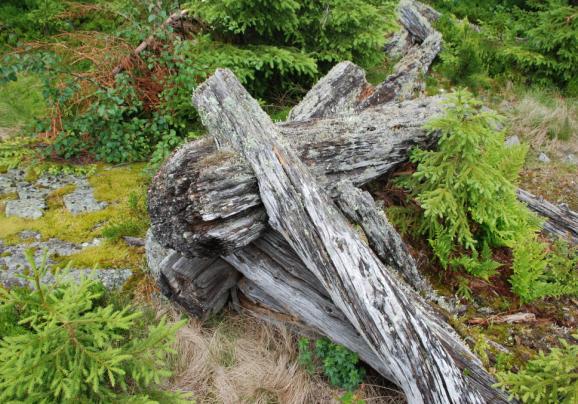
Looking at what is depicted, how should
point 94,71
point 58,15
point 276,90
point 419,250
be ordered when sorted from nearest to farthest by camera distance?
1. point 419,250
2. point 94,71
3. point 276,90
4. point 58,15

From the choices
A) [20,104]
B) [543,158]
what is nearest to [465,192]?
[543,158]

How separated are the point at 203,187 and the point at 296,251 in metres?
1.08

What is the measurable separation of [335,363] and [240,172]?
2.20 m

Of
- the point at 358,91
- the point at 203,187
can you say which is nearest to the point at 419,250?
the point at 203,187

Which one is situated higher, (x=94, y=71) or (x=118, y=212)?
(x=94, y=71)

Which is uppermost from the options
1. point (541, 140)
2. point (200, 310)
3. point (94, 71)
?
point (94, 71)

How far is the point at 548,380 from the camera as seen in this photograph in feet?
10.9

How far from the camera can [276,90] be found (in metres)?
7.83

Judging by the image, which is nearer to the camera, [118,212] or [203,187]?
[203,187]

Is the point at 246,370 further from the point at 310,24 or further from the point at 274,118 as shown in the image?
the point at 310,24

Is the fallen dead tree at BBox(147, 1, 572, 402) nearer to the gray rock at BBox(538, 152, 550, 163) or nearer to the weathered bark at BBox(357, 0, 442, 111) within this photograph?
the weathered bark at BBox(357, 0, 442, 111)

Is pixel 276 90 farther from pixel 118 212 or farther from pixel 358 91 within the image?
pixel 118 212

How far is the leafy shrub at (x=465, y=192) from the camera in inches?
169

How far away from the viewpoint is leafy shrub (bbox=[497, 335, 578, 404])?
3230 millimetres
